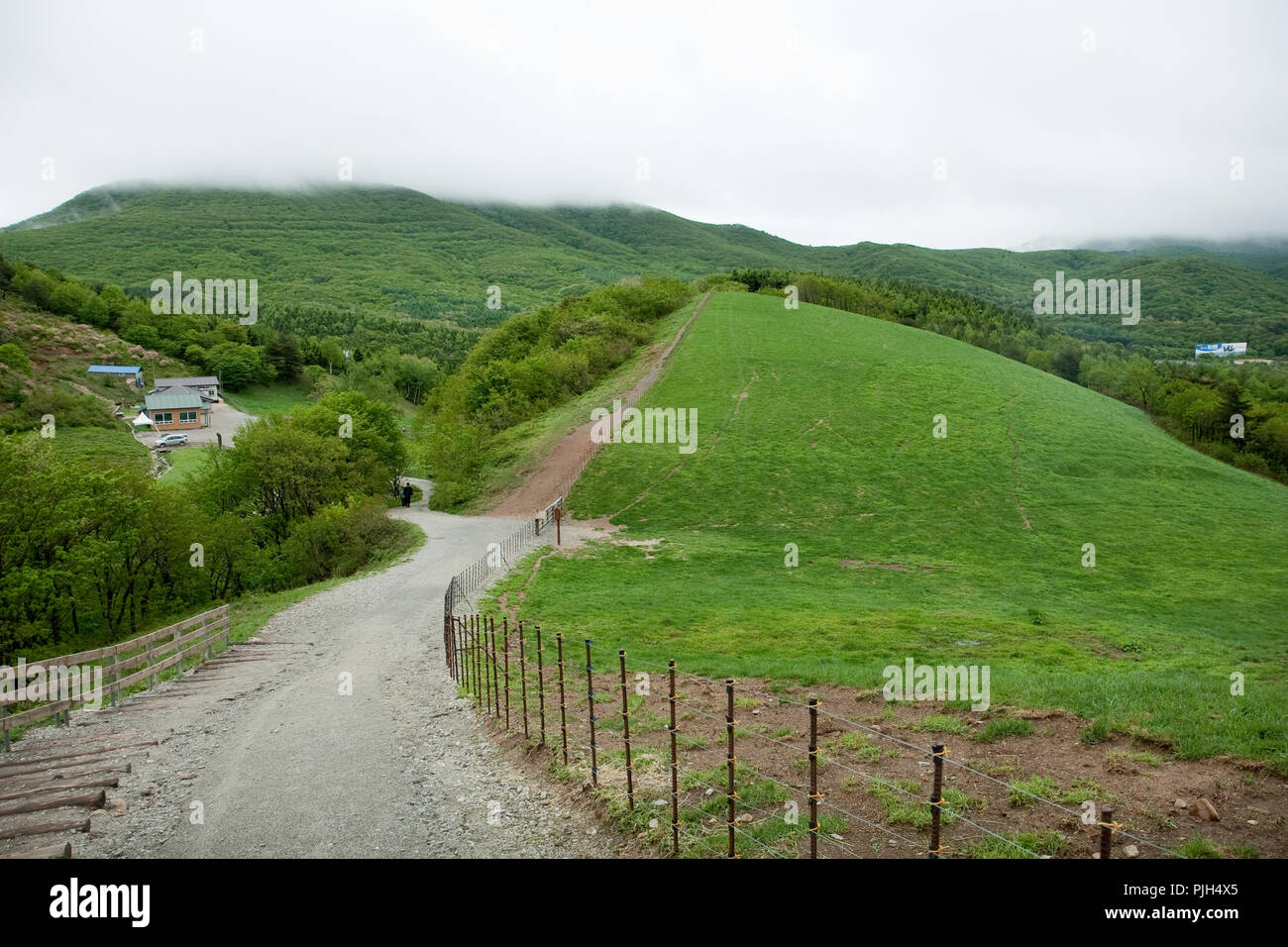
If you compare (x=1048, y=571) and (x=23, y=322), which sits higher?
(x=23, y=322)

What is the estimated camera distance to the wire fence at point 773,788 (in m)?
7.49

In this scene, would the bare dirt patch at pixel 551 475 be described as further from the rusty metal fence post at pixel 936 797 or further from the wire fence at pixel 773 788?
the rusty metal fence post at pixel 936 797

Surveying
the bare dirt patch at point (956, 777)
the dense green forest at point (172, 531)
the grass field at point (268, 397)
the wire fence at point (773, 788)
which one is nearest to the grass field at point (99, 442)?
the grass field at point (268, 397)

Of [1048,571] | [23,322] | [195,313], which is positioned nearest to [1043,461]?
[1048,571]

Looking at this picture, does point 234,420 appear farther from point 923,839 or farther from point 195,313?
point 923,839

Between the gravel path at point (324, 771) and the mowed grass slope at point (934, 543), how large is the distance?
588 cm

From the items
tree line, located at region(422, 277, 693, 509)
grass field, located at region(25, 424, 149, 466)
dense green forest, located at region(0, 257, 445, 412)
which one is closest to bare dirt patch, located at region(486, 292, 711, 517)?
tree line, located at region(422, 277, 693, 509)

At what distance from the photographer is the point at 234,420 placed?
112 meters

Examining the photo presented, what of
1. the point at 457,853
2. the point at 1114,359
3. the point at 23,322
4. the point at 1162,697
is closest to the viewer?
the point at 457,853

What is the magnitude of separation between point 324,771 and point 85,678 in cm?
894

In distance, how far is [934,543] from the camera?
38000mm

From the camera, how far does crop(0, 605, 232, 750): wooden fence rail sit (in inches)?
571
